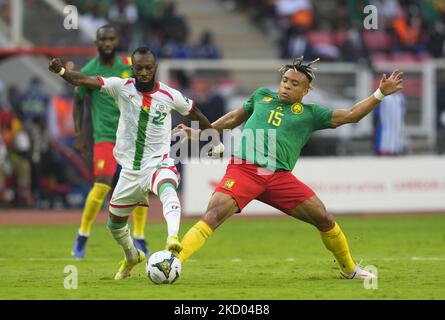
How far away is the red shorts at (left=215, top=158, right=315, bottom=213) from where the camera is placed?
1048 centimetres

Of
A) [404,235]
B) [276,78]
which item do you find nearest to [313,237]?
[404,235]

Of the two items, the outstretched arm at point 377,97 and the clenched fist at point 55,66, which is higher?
the clenched fist at point 55,66

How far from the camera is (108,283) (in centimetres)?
1048

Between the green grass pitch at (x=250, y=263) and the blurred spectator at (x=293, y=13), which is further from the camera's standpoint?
the blurred spectator at (x=293, y=13)

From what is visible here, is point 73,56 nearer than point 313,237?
No

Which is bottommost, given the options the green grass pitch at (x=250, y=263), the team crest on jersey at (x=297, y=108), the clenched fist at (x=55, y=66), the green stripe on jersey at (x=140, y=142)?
the green grass pitch at (x=250, y=263)

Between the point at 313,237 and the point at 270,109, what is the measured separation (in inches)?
246

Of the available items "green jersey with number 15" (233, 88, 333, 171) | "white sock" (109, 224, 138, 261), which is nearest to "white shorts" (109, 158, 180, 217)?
"white sock" (109, 224, 138, 261)

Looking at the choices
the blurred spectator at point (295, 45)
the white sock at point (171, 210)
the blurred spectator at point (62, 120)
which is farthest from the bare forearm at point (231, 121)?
the blurred spectator at point (295, 45)

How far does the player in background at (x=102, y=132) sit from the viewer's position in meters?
13.5

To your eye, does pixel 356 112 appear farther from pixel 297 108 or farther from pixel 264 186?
pixel 264 186

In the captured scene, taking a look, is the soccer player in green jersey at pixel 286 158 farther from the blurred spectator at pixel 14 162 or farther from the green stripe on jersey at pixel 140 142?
the blurred spectator at pixel 14 162

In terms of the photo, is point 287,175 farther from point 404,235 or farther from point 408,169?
point 408,169

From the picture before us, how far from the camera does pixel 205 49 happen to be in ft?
86.7
